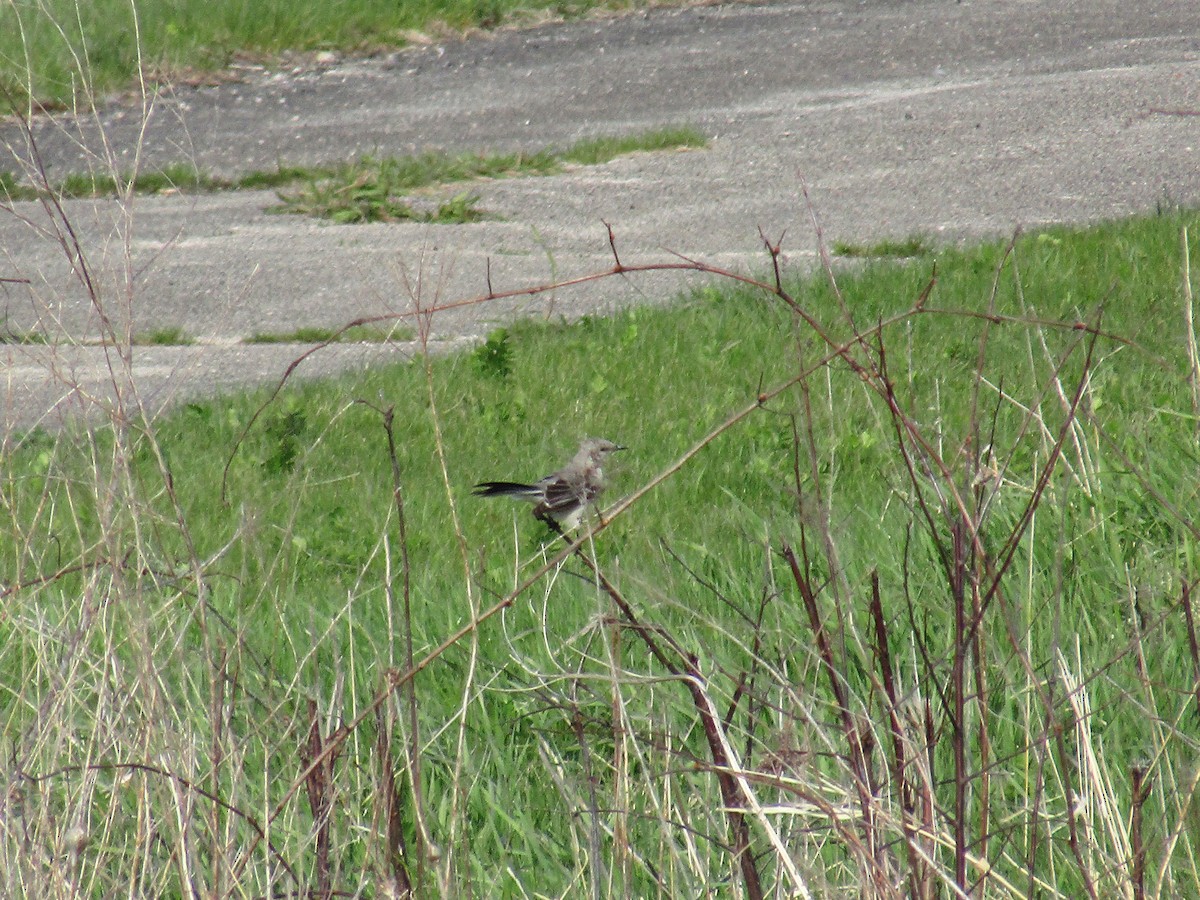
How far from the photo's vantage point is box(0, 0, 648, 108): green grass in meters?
12.2

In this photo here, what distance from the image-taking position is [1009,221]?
938 cm

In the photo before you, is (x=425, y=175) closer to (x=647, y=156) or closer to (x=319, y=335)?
(x=647, y=156)

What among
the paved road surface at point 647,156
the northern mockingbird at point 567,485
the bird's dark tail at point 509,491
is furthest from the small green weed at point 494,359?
the bird's dark tail at point 509,491

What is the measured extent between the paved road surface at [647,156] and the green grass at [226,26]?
277 millimetres

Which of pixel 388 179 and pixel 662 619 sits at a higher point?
pixel 388 179

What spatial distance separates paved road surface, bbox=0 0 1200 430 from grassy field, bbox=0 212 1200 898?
130cm

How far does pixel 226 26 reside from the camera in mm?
13164

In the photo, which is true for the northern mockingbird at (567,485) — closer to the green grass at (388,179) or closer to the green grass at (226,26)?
the green grass at (388,179)

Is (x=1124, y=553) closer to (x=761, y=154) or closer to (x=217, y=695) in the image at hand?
(x=217, y=695)

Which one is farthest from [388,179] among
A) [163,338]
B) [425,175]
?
[163,338]

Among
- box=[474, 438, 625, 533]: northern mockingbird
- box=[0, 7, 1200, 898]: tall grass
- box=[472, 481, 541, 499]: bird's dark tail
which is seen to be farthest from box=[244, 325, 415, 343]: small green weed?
box=[472, 481, 541, 499]: bird's dark tail

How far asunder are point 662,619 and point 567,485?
1270 mm

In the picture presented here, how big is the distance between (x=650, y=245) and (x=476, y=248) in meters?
1.08

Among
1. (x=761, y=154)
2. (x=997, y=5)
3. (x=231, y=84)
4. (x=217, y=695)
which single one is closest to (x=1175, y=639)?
(x=217, y=695)
